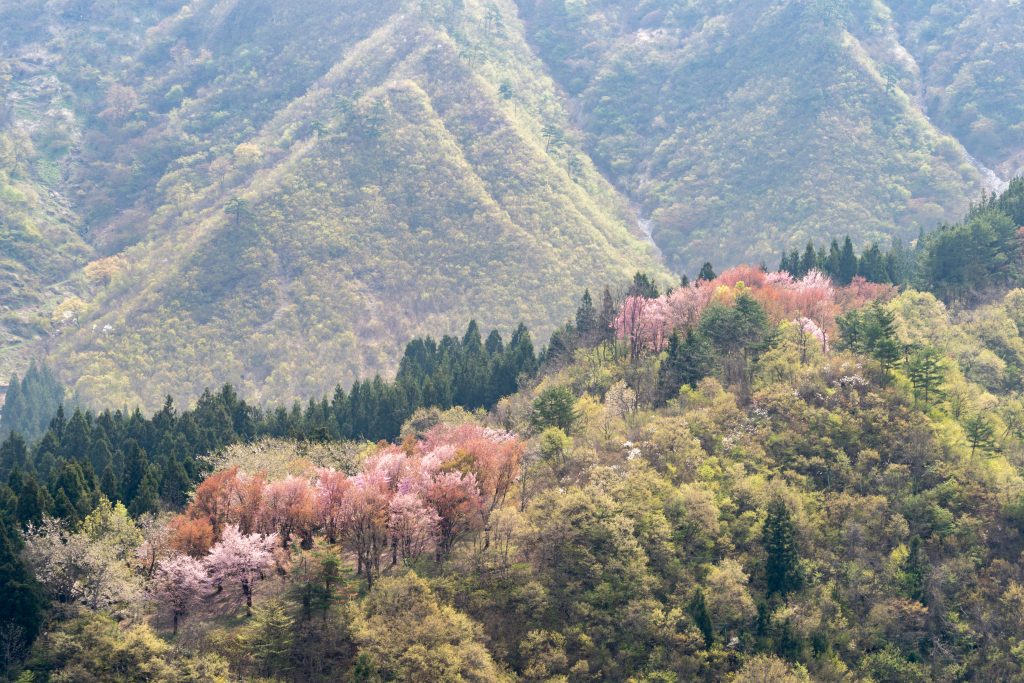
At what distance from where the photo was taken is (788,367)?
104 metres

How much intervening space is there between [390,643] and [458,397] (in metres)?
58.1

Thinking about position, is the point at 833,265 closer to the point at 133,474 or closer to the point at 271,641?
the point at 133,474

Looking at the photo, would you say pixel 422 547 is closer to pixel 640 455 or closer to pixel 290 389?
pixel 640 455

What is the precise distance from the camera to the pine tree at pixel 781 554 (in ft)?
276

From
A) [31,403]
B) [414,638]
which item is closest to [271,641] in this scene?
[414,638]

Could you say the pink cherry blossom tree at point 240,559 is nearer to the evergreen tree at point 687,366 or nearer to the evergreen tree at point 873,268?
the evergreen tree at point 687,366

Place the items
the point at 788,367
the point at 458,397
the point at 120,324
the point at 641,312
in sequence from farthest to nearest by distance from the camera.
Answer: the point at 120,324
the point at 458,397
the point at 641,312
the point at 788,367

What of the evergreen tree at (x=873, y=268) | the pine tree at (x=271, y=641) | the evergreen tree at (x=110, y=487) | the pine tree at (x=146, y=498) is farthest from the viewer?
the evergreen tree at (x=873, y=268)

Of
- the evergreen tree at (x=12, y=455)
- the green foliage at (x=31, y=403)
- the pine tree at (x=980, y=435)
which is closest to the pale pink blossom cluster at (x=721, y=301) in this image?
the pine tree at (x=980, y=435)

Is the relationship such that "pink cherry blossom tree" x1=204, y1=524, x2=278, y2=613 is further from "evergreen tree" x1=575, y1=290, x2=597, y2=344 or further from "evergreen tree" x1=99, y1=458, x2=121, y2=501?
"evergreen tree" x1=575, y1=290, x2=597, y2=344

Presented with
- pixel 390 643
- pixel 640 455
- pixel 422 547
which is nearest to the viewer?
pixel 390 643

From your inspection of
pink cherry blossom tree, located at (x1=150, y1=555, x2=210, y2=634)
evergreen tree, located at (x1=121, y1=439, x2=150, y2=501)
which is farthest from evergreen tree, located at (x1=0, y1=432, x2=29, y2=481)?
pink cherry blossom tree, located at (x1=150, y1=555, x2=210, y2=634)

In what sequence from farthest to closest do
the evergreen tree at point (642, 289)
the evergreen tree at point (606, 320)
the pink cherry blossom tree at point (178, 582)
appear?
the evergreen tree at point (642, 289) < the evergreen tree at point (606, 320) < the pink cherry blossom tree at point (178, 582)

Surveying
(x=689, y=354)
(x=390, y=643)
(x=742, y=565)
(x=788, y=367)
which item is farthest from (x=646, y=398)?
(x=390, y=643)
